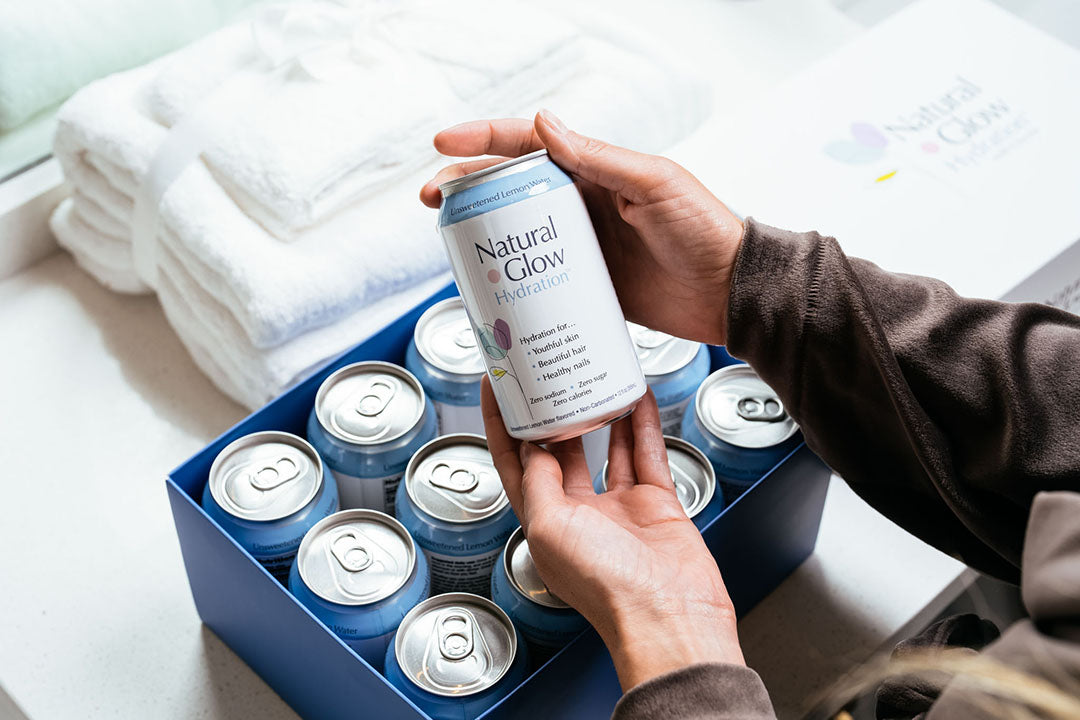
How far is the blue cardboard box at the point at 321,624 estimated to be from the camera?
63 cm

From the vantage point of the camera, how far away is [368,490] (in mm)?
757

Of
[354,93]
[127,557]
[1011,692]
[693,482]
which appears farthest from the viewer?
[354,93]

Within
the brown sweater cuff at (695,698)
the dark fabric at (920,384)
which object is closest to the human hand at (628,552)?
the brown sweater cuff at (695,698)

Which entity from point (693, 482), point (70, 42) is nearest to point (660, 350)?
point (693, 482)

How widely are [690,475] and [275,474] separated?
30 cm

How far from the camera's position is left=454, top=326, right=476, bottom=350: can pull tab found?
804 millimetres

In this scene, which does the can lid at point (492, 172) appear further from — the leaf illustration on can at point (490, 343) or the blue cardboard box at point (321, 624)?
the blue cardboard box at point (321, 624)

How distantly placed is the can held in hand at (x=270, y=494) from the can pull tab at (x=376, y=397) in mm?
53

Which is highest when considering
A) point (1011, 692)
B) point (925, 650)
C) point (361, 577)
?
point (1011, 692)

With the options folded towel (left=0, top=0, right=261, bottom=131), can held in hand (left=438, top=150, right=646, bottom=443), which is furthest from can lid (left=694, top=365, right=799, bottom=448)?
folded towel (left=0, top=0, right=261, bottom=131)

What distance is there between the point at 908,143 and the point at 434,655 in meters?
0.71

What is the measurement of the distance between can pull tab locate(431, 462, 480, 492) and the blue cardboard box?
13cm

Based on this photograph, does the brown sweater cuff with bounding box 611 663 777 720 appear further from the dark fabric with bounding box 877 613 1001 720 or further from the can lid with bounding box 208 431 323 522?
the can lid with bounding box 208 431 323 522

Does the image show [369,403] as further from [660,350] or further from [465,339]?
[660,350]
